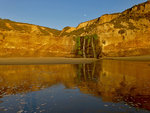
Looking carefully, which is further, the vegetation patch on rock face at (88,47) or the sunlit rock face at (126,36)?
the vegetation patch on rock face at (88,47)

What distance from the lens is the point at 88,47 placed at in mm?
40062

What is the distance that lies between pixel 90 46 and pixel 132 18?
671 inches

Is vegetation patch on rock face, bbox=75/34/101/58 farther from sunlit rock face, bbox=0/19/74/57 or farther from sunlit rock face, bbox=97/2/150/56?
sunlit rock face, bbox=0/19/74/57

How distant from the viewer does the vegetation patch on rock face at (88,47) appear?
129 feet

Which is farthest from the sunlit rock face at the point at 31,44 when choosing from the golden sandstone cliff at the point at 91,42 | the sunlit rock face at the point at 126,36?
the sunlit rock face at the point at 126,36

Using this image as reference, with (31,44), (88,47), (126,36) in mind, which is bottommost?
(88,47)

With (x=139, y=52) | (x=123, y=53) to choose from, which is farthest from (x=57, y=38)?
(x=139, y=52)

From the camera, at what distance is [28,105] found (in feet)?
16.1

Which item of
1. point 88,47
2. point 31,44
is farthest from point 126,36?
point 31,44

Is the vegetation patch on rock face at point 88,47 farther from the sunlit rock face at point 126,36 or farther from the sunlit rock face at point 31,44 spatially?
the sunlit rock face at point 31,44

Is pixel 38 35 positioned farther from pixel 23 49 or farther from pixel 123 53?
pixel 123 53

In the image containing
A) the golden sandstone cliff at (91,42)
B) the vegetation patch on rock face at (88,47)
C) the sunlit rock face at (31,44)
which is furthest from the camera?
the vegetation patch on rock face at (88,47)

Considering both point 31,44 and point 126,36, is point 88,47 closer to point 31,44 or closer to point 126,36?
point 126,36

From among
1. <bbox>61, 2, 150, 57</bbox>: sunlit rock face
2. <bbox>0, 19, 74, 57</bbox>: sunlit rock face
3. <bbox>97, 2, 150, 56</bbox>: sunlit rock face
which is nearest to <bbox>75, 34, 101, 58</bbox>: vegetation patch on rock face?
<bbox>61, 2, 150, 57</bbox>: sunlit rock face
